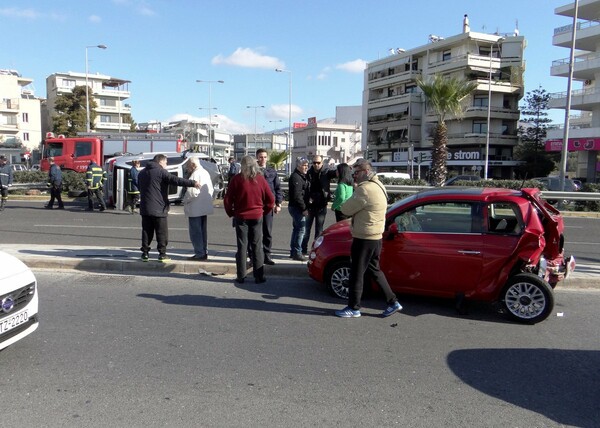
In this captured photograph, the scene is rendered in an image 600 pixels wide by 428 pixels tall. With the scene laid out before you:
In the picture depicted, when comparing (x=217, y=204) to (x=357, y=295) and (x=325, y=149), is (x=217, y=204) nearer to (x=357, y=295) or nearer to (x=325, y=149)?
(x=357, y=295)

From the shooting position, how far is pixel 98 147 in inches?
960

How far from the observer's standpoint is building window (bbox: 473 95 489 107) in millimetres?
52312

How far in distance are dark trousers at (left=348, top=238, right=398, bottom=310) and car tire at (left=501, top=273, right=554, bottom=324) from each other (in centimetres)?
131

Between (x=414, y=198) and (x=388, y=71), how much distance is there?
62.1m

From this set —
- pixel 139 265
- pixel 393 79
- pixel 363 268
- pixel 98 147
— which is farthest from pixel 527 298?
pixel 393 79

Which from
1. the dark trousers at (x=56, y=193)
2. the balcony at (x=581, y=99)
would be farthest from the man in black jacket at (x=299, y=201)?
the balcony at (x=581, y=99)

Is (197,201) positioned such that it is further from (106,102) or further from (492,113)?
(106,102)

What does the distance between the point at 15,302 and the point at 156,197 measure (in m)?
3.78

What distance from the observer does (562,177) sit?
20.0 metres

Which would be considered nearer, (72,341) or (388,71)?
(72,341)

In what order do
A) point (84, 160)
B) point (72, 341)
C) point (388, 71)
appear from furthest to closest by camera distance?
point (388, 71), point (84, 160), point (72, 341)

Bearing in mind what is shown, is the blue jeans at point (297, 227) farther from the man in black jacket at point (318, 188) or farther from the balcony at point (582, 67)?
the balcony at point (582, 67)

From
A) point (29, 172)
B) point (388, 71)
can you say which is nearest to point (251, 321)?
point (29, 172)

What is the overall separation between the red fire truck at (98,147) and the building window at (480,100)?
126 ft
